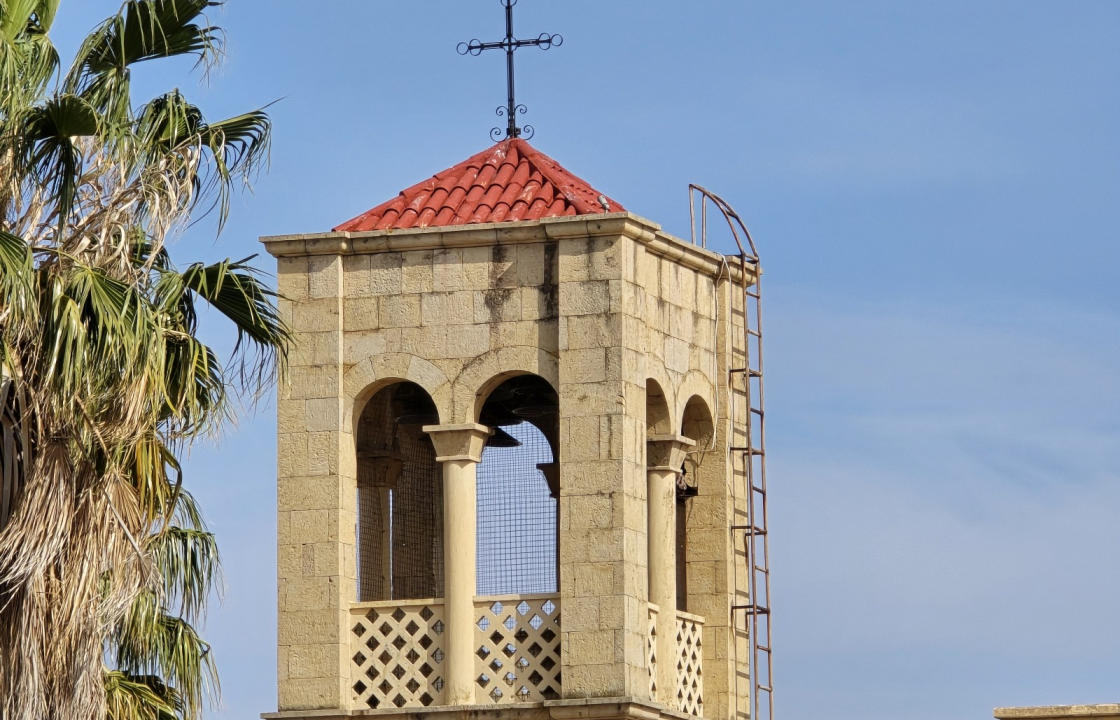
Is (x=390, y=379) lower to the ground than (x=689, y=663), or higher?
higher

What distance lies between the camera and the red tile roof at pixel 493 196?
28094 millimetres

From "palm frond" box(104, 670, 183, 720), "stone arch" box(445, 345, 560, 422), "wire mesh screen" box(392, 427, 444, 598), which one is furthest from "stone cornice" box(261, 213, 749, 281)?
"palm frond" box(104, 670, 183, 720)

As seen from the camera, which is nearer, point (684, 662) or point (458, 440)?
point (458, 440)

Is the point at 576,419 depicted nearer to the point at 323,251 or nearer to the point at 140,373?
the point at 323,251

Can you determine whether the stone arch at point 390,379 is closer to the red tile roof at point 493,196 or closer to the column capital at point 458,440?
the column capital at point 458,440

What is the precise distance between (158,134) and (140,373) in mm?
2162

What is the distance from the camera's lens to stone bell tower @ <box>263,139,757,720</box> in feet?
89.3

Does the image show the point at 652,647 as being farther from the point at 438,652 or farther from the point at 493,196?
the point at 493,196

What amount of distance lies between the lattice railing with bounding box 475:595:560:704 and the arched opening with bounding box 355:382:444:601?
169cm

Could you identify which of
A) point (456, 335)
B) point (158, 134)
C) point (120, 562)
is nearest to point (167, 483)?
point (120, 562)

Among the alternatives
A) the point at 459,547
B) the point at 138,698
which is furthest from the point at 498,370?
the point at 138,698

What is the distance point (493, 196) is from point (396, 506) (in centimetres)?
292

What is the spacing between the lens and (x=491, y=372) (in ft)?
90.7

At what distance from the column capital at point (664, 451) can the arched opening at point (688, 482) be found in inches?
36.4
